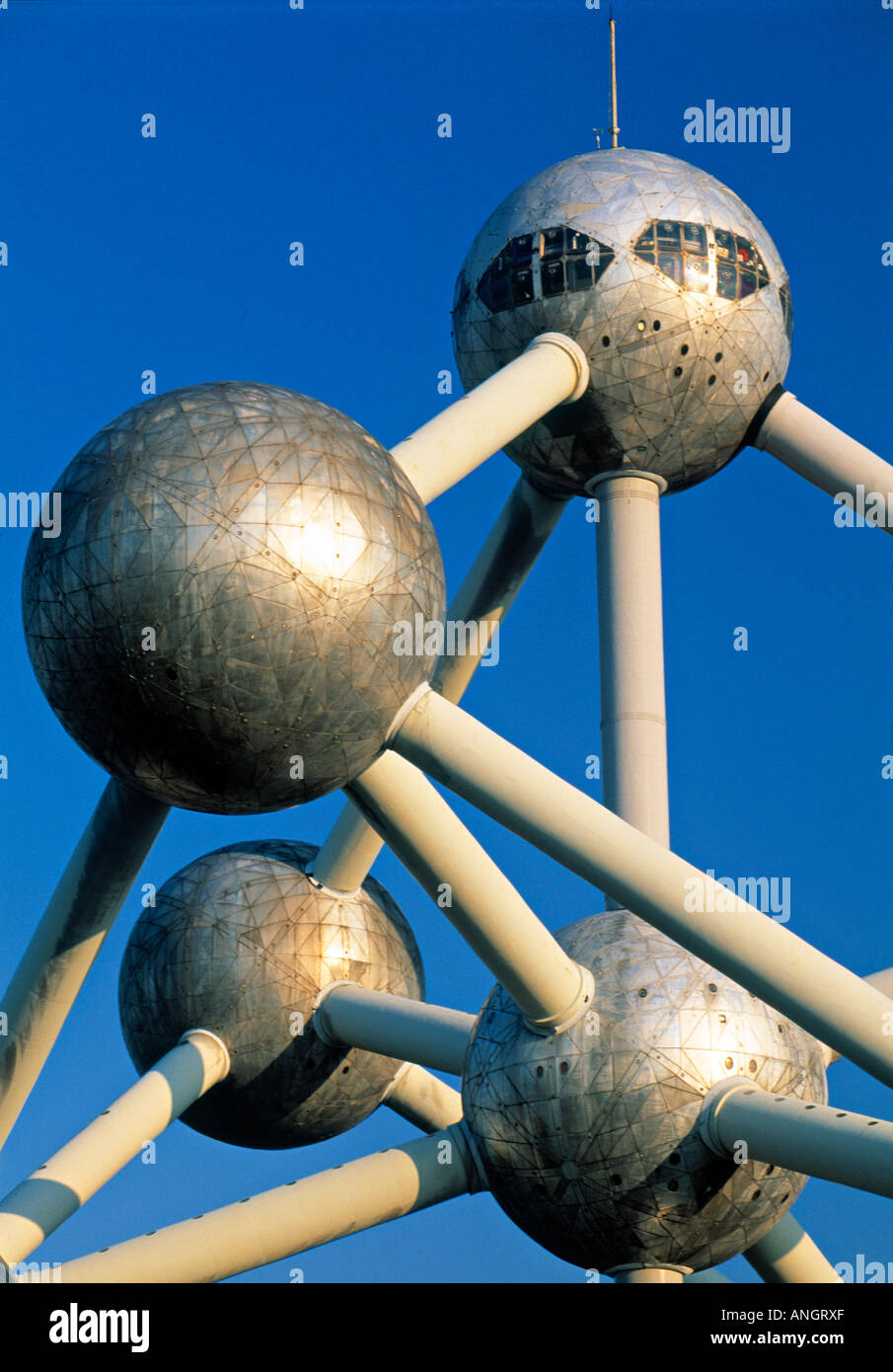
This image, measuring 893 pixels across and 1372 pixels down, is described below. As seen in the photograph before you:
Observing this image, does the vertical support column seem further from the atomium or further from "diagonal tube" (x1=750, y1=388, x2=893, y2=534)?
"diagonal tube" (x1=750, y1=388, x2=893, y2=534)

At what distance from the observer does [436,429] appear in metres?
16.8

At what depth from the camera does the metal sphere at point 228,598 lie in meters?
13.0

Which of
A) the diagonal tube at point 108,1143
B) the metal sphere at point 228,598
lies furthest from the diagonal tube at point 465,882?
the diagonal tube at point 108,1143

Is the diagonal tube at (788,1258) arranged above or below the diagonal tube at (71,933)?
below

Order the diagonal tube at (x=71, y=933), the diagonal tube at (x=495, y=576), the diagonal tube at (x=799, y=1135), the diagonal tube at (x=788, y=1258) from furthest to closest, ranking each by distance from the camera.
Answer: the diagonal tube at (x=495, y=576) → the diagonal tube at (x=788, y=1258) → the diagonal tube at (x=71, y=933) → the diagonal tube at (x=799, y=1135)

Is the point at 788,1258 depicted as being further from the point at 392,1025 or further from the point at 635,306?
the point at 635,306

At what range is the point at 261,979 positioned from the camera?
2016 cm

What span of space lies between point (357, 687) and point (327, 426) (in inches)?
74.7

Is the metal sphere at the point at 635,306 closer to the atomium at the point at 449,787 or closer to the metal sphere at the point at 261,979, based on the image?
the atomium at the point at 449,787

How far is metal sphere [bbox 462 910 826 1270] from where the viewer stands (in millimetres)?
15852

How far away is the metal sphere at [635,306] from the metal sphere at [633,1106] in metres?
5.54

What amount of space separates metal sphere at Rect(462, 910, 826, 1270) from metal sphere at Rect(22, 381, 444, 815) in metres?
3.43
